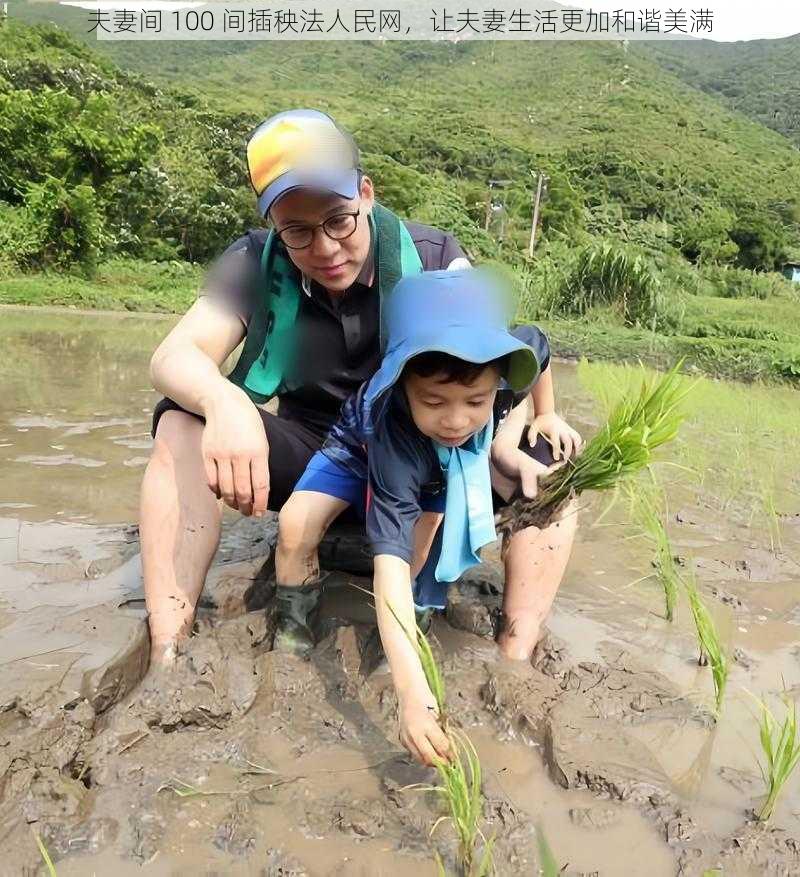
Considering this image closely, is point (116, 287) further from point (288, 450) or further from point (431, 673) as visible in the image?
point (431, 673)

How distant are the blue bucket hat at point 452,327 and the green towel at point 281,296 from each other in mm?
227

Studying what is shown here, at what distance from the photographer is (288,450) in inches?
81.9

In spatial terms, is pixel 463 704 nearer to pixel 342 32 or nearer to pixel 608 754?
pixel 608 754

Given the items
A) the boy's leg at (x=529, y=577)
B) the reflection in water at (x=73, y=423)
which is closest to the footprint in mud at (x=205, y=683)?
the boy's leg at (x=529, y=577)

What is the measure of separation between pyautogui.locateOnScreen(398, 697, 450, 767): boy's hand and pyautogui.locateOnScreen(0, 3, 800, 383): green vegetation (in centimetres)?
601

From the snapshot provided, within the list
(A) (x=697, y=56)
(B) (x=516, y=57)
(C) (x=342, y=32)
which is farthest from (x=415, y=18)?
(A) (x=697, y=56)

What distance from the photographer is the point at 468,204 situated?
114 feet

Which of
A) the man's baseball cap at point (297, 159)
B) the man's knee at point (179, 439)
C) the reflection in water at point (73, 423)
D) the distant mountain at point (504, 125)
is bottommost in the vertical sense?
the distant mountain at point (504, 125)

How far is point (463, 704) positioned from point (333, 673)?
0.30 meters

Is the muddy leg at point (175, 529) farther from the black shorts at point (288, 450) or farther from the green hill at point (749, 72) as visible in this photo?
the green hill at point (749, 72)

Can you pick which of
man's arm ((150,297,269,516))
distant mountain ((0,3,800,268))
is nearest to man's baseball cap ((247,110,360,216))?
man's arm ((150,297,269,516))

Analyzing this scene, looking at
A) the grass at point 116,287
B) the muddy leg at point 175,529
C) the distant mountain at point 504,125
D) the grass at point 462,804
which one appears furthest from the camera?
the distant mountain at point 504,125

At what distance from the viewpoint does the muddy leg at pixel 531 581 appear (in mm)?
1969

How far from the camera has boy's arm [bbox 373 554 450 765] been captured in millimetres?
1373
